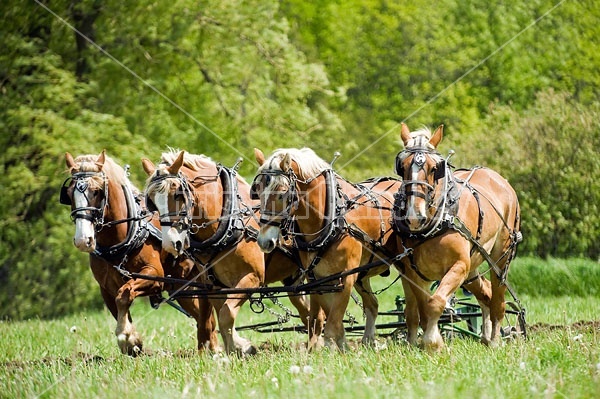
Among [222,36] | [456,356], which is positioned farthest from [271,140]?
[456,356]

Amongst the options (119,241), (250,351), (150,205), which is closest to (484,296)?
(250,351)

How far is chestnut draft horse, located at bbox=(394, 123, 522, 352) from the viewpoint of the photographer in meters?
7.64

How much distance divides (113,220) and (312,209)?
6.52 feet

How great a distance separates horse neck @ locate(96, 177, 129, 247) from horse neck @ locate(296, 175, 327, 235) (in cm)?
181

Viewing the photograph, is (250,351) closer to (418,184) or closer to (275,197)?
(275,197)

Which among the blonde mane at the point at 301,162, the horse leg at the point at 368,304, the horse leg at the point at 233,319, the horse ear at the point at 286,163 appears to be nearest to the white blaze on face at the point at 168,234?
the horse leg at the point at 233,319

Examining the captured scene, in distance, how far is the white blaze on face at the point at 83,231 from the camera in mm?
8445

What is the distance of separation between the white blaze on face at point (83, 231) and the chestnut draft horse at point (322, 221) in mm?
1546

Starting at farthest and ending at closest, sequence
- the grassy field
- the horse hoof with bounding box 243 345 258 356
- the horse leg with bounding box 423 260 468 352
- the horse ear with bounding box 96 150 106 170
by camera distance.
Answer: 1. the horse ear with bounding box 96 150 106 170
2. the horse hoof with bounding box 243 345 258 356
3. the horse leg with bounding box 423 260 468 352
4. the grassy field

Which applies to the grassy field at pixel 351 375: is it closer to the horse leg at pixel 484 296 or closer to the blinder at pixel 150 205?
the horse leg at pixel 484 296

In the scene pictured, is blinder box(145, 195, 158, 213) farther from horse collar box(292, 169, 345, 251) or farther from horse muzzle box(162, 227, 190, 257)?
horse collar box(292, 169, 345, 251)

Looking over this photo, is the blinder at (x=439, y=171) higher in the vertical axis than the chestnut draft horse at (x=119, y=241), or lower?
higher

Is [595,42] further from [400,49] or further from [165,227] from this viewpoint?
[165,227]

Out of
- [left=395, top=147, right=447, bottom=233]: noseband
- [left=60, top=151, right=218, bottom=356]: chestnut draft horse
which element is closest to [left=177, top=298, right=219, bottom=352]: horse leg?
[left=60, top=151, right=218, bottom=356]: chestnut draft horse
